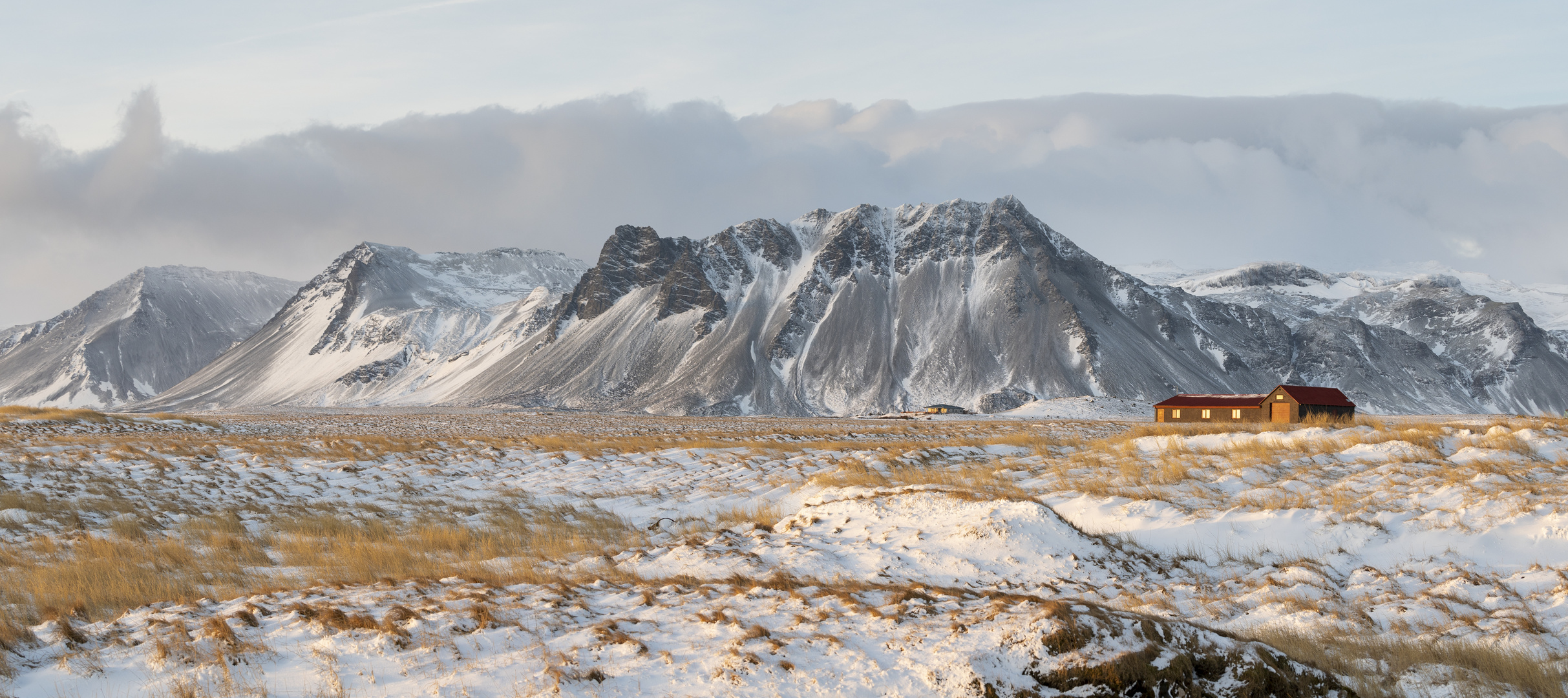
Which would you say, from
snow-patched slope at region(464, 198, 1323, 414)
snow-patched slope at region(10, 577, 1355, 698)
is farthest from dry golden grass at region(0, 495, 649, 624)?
snow-patched slope at region(464, 198, 1323, 414)

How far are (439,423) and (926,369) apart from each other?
90.4 meters

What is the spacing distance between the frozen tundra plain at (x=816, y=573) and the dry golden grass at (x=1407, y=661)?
0.03 meters

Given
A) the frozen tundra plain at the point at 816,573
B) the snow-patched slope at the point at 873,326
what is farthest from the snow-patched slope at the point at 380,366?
the frozen tundra plain at the point at 816,573

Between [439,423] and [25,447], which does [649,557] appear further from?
[439,423]

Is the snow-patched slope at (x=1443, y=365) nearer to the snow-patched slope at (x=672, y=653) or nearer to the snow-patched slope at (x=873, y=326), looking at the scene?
the snow-patched slope at (x=873, y=326)

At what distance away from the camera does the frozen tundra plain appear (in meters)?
6.27

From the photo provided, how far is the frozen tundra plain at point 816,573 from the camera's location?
6.27 m

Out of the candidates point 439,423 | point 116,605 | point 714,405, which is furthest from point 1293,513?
point 714,405

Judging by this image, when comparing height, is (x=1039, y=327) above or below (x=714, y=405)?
above

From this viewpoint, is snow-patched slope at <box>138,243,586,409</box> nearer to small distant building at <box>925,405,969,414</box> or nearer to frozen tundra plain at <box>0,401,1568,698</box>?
small distant building at <box>925,405,969,414</box>

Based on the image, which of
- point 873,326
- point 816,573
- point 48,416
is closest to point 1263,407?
point 816,573

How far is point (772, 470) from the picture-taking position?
70.4 feet

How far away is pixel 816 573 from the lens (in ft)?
33.3

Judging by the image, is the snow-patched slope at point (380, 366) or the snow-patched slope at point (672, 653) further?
the snow-patched slope at point (380, 366)
